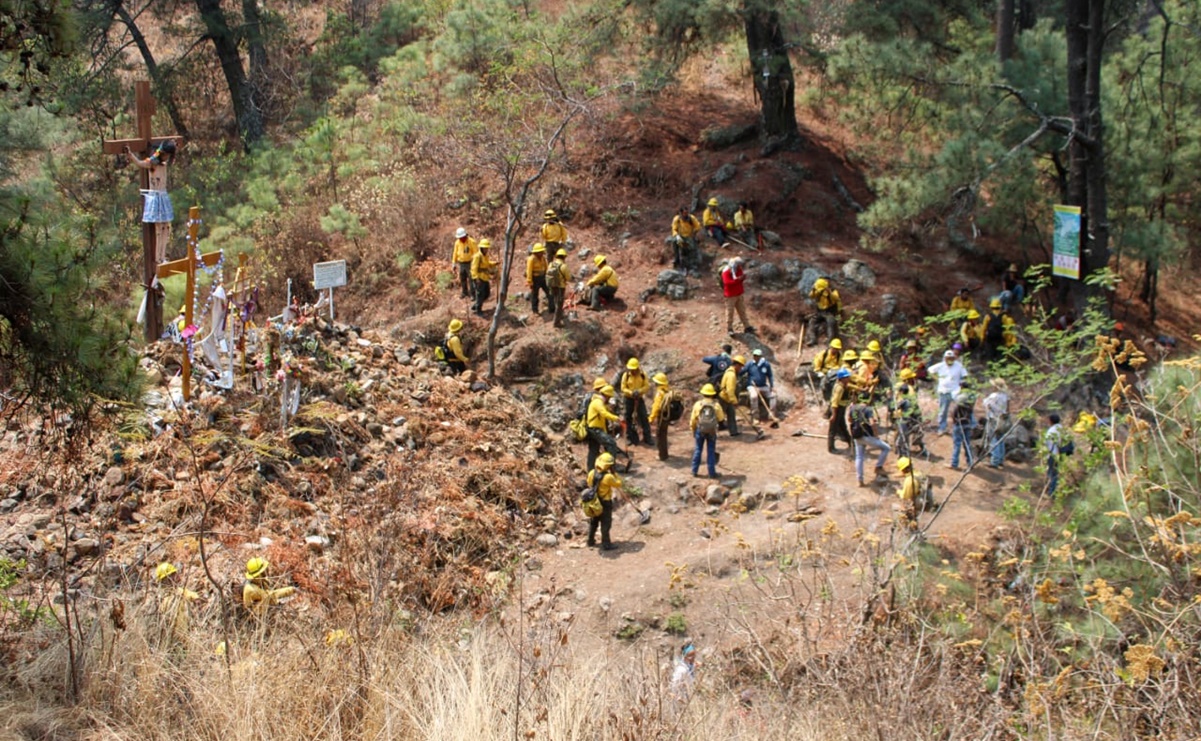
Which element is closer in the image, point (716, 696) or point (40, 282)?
point (40, 282)

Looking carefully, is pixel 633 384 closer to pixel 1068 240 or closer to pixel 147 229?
pixel 147 229

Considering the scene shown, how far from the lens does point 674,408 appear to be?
13398mm

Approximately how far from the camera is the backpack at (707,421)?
12.4m

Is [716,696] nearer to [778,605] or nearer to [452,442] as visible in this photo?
[778,605]

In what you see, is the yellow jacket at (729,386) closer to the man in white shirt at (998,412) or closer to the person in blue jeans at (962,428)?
the person in blue jeans at (962,428)

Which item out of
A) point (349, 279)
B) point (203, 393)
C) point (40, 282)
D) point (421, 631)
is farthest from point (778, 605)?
point (349, 279)

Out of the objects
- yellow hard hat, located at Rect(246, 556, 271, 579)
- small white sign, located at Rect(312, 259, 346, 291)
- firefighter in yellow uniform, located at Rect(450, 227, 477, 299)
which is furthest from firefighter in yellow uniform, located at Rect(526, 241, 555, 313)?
yellow hard hat, located at Rect(246, 556, 271, 579)

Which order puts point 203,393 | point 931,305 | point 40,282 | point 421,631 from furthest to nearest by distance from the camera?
point 931,305, point 203,393, point 421,631, point 40,282

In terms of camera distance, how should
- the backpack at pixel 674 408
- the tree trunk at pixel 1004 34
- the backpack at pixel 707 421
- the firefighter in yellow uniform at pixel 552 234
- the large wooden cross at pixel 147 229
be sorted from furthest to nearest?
the tree trunk at pixel 1004 34, the firefighter in yellow uniform at pixel 552 234, the backpack at pixel 674 408, the backpack at pixel 707 421, the large wooden cross at pixel 147 229

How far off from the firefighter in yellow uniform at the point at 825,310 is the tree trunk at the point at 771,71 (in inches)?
201

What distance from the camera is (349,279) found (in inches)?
A: 726

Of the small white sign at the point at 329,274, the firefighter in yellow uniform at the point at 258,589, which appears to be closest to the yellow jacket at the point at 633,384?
the small white sign at the point at 329,274

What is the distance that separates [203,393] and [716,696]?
7.54 m

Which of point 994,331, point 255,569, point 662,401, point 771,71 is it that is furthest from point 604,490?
point 771,71
